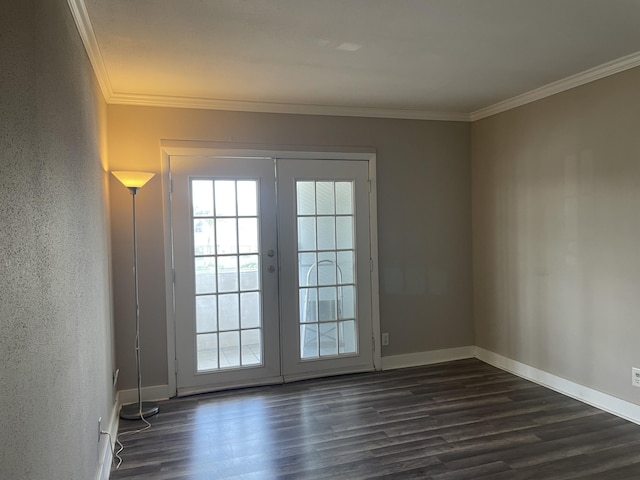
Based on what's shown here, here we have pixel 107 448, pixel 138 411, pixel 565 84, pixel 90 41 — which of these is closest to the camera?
pixel 90 41

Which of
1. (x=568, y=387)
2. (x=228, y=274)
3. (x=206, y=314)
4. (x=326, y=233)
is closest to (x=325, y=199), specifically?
(x=326, y=233)

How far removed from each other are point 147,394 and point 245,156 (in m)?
2.16

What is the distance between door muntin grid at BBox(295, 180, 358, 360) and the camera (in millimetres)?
4129

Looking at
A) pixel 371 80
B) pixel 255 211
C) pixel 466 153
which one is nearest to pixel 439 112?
pixel 466 153

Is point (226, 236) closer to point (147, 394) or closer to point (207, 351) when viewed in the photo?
point (207, 351)

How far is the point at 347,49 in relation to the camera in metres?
2.78

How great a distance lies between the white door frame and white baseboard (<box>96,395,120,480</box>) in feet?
2.31

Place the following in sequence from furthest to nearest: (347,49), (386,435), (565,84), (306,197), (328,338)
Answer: (328,338)
(306,197)
(565,84)
(386,435)
(347,49)

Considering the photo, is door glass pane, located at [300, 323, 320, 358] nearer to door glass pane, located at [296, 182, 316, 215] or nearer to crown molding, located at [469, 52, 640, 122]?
door glass pane, located at [296, 182, 316, 215]

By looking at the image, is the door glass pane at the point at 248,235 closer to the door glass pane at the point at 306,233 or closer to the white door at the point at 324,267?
the white door at the point at 324,267

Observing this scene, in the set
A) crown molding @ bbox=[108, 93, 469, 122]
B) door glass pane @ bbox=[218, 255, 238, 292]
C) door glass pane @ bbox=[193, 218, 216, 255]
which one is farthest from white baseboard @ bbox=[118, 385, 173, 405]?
crown molding @ bbox=[108, 93, 469, 122]

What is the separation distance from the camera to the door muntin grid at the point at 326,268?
413cm

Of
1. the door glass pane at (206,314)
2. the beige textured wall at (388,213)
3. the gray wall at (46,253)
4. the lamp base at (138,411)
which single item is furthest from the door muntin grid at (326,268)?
the gray wall at (46,253)

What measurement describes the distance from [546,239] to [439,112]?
1595mm
